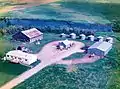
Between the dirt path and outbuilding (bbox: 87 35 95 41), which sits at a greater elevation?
outbuilding (bbox: 87 35 95 41)

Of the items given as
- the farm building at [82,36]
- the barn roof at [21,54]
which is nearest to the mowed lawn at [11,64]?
the barn roof at [21,54]

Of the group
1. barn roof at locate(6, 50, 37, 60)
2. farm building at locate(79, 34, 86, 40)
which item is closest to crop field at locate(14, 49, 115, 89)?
barn roof at locate(6, 50, 37, 60)

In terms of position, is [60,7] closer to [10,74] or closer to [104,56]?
[104,56]

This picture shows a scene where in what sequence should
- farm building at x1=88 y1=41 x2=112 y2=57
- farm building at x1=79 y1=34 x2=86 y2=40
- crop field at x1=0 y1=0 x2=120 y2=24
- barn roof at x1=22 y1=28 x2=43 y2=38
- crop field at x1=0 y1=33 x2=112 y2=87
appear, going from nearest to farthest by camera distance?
crop field at x1=0 y1=33 x2=112 y2=87
farm building at x1=88 y1=41 x2=112 y2=57
barn roof at x1=22 y1=28 x2=43 y2=38
farm building at x1=79 y1=34 x2=86 y2=40
crop field at x1=0 y1=0 x2=120 y2=24

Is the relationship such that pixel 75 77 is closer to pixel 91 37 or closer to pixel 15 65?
pixel 15 65

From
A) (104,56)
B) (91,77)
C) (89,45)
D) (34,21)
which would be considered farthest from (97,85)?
(34,21)

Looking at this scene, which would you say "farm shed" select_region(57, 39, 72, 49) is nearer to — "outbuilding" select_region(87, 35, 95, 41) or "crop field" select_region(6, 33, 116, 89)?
"outbuilding" select_region(87, 35, 95, 41)

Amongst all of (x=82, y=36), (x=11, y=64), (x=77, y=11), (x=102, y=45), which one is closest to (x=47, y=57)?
(x=11, y=64)
